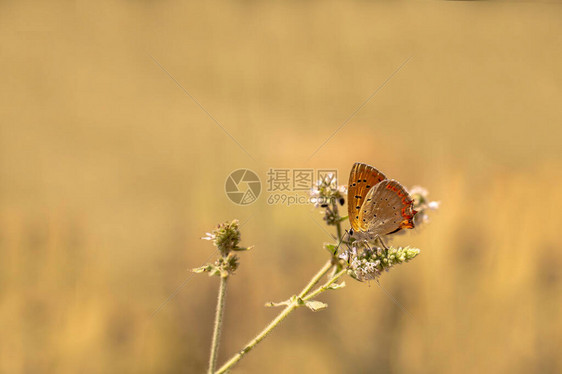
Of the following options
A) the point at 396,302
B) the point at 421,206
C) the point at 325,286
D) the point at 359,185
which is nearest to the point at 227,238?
the point at 325,286

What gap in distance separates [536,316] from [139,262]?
2.03 metres

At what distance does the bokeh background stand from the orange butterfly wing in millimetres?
817

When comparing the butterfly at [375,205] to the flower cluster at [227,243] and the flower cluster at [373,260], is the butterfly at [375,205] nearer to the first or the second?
the flower cluster at [373,260]

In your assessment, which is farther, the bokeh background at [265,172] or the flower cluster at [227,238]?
the bokeh background at [265,172]

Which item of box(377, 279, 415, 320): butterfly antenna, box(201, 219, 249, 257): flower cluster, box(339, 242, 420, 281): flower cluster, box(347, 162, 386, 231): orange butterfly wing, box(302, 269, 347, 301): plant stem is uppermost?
box(347, 162, 386, 231): orange butterfly wing

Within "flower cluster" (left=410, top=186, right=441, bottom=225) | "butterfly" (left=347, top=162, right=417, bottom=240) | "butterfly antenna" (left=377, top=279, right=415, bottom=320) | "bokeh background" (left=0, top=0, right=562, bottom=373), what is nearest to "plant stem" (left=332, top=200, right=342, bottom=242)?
"butterfly" (left=347, top=162, right=417, bottom=240)

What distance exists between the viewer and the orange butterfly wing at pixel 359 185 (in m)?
0.80

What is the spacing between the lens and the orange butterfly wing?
805 mm

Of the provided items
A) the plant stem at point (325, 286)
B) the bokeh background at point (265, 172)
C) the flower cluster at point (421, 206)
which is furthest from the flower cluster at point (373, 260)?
the bokeh background at point (265, 172)

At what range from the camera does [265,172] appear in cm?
173

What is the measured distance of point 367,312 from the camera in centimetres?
159

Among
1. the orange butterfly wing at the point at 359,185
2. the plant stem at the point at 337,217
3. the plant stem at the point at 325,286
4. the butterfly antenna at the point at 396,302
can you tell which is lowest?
the butterfly antenna at the point at 396,302

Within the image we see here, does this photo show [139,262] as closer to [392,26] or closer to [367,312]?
[367,312]

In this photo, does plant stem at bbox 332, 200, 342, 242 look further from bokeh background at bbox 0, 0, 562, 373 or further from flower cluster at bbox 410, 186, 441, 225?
bokeh background at bbox 0, 0, 562, 373
